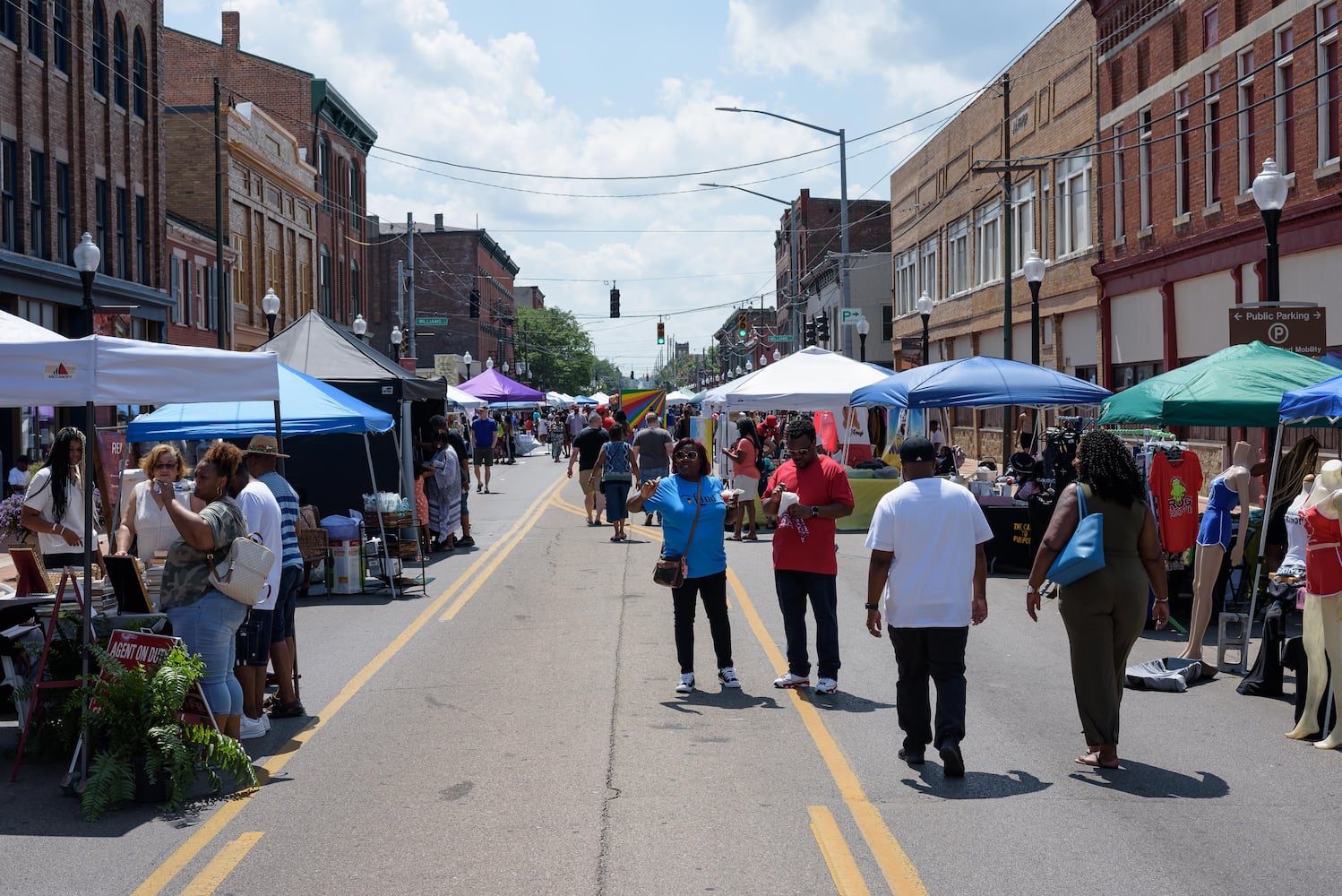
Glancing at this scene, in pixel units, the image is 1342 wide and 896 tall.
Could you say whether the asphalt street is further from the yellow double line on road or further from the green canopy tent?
the green canopy tent

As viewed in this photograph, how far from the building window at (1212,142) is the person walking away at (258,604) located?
2251 centimetres

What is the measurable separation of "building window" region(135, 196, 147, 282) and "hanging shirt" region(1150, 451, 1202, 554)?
2857 cm

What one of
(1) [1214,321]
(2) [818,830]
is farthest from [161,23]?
(2) [818,830]

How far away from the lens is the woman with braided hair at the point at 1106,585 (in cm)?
738

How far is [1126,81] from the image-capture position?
30969mm

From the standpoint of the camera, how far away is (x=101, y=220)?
32219 millimetres

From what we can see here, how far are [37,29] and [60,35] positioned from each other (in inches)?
47.0

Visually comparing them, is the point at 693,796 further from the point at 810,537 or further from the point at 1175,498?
the point at 1175,498

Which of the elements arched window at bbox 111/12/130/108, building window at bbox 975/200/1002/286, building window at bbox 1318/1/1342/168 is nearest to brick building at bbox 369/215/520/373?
building window at bbox 975/200/1002/286

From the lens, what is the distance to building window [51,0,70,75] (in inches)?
1152

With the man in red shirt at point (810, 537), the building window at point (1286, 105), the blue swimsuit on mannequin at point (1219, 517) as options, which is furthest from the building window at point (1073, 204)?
the man in red shirt at point (810, 537)

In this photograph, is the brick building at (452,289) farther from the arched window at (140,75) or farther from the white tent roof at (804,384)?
the white tent roof at (804,384)

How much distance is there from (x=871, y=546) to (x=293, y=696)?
400 cm

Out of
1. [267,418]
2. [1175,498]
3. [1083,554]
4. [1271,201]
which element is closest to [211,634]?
[1083,554]
